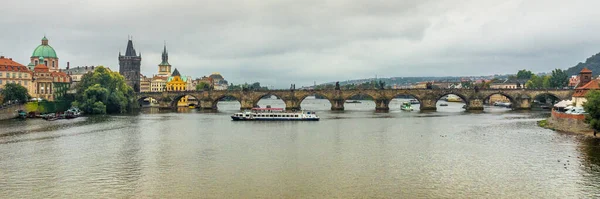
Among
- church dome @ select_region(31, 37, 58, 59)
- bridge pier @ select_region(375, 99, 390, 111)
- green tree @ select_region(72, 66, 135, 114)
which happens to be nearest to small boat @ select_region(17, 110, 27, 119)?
green tree @ select_region(72, 66, 135, 114)

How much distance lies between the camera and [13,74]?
376 feet

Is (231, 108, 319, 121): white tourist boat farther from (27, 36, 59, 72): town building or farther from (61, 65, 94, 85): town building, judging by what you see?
(61, 65, 94, 85): town building

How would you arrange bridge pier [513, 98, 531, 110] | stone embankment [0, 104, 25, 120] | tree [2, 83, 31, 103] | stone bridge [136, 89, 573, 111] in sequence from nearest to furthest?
1. stone embankment [0, 104, 25, 120]
2. tree [2, 83, 31, 103]
3. bridge pier [513, 98, 531, 110]
4. stone bridge [136, 89, 573, 111]

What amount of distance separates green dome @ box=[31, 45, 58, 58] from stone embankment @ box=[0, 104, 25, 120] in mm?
67386

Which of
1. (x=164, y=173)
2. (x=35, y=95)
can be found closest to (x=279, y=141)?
(x=164, y=173)

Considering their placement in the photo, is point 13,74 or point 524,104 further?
point 524,104

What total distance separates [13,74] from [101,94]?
67.2ft

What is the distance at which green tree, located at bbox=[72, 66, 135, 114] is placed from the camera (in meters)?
111

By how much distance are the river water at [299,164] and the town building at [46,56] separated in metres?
99.4

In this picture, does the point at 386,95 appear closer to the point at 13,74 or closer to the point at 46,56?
the point at 13,74

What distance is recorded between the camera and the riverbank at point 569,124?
6331 cm

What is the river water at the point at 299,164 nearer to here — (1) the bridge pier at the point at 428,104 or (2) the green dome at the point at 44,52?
(1) the bridge pier at the point at 428,104

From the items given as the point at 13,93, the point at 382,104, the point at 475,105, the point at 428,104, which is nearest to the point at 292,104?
the point at 382,104

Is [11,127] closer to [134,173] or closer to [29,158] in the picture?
[29,158]
